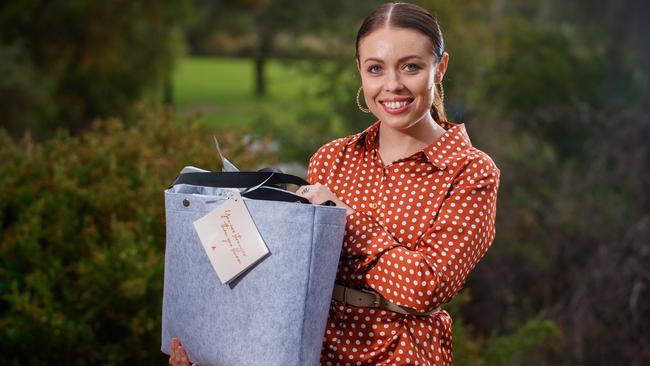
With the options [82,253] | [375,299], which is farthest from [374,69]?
[82,253]

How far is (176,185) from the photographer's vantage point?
2.35 m

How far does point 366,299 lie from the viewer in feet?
7.66

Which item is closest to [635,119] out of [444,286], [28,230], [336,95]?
[336,95]

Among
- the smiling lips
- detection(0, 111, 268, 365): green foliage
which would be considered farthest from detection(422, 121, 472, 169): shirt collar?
detection(0, 111, 268, 365): green foliage

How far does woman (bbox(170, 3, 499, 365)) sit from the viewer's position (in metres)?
2.22

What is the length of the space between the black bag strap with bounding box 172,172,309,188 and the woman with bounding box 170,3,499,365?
0.08 metres

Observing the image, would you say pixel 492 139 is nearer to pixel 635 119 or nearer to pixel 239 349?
pixel 635 119

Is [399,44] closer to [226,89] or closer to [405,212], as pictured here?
[405,212]

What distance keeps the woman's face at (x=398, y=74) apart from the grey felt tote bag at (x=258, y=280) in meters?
0.31

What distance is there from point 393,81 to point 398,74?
25mm

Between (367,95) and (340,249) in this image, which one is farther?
(367,95)

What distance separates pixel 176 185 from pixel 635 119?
6013mm

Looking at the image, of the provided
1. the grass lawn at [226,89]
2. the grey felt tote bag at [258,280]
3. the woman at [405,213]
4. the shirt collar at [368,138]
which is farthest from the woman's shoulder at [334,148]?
the grass lawn at [226,89]

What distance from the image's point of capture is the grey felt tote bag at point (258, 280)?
2105 millimetres
